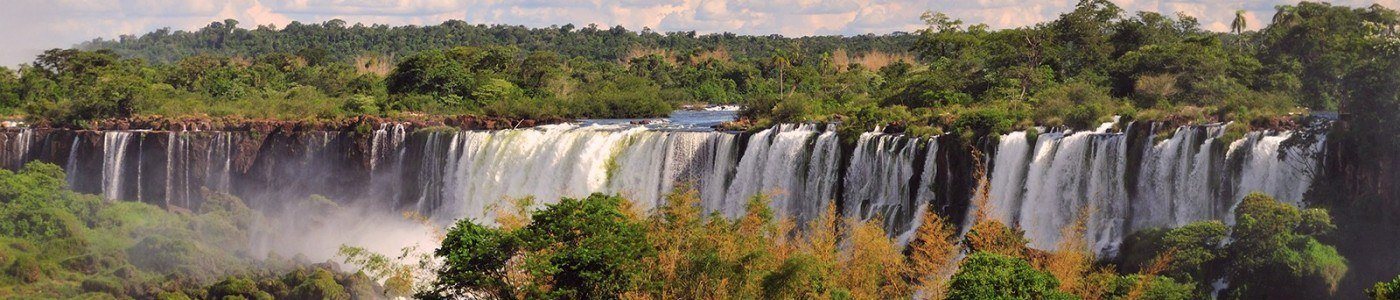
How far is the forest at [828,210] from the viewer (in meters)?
20.6

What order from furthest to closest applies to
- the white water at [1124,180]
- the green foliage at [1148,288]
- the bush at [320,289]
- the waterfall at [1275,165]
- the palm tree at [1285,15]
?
the palm tree at [1285,15]
the bush at [320,289]
the white water at [1124,180]
the waterfall at [1275,165]
the green foliage at [1148,288]

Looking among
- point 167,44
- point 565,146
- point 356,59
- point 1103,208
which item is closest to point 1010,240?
point 1103,208

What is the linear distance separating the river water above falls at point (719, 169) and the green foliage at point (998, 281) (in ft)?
18.1

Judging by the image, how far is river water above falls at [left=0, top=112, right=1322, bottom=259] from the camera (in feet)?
87.5

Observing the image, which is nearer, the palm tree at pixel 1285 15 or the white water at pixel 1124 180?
the white water at pixel 1124 180

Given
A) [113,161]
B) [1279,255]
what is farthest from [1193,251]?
[113,161]

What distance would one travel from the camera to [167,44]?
147m

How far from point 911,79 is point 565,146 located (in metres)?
11.2

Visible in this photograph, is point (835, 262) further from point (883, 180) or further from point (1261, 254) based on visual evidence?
point (883, 180)

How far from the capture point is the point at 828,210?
3119cm

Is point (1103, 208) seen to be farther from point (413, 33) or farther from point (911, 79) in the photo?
point (413, 33)

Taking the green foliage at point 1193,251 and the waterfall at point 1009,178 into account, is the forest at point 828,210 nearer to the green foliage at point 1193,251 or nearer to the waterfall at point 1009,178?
the green foliage at point 1193,251

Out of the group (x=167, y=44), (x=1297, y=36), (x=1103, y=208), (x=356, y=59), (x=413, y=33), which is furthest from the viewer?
(x=167, y=44)

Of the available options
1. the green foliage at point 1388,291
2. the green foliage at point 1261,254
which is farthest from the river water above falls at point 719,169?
the green foliage at point 1388,291
